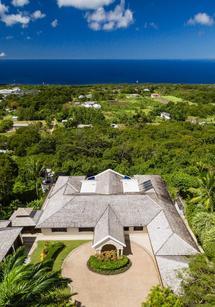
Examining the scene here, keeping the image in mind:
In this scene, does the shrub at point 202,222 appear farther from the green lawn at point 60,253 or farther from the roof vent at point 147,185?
the green lawn at point 60,253

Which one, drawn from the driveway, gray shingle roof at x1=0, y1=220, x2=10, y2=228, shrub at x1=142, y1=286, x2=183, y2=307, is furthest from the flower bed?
gray shingle roof at x1=0, y1=220, x2=10, y2=228

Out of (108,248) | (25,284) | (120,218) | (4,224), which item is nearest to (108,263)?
(108,248)

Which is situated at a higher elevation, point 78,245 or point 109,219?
point 109,219

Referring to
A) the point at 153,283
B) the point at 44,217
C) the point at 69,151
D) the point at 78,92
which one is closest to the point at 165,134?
the point at 69,151

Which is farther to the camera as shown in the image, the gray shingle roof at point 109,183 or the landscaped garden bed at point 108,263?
the gray shingle roof at point 109,183

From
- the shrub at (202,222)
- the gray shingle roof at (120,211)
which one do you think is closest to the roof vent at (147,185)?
the gray shingle roof at (120,211)

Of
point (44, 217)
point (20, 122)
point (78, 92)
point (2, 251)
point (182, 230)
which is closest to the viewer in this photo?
point (2, 251)

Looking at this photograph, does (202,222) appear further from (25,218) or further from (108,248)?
(25,218)

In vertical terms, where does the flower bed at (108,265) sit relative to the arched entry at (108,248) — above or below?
below

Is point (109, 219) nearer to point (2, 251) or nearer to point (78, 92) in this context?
point (2, 251)

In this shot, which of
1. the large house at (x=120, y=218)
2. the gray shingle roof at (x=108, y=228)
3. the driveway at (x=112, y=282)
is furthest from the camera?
the gray shingle roof at (x=108, y=228)
